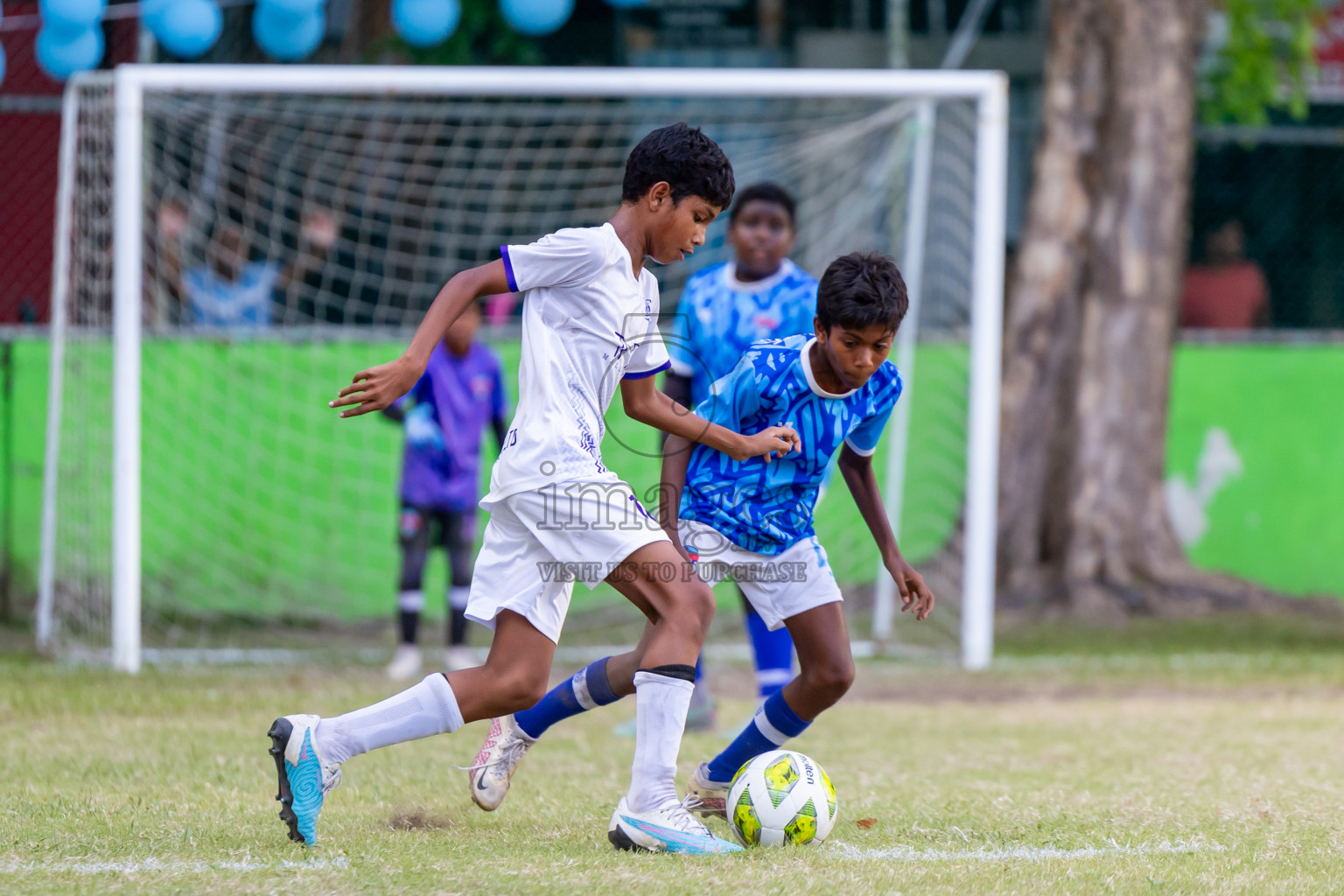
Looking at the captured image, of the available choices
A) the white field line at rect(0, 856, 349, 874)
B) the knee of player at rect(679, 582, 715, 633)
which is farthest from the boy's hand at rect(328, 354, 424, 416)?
the white field line at rect(0, 856, 349, 874)

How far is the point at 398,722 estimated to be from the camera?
3336 millimetres

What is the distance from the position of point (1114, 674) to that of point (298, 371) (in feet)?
15.9

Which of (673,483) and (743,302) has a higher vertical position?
(743,302)

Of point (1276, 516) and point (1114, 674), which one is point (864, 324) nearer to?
point (1114, 674)

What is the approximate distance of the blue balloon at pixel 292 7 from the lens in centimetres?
762

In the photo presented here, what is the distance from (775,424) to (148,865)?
6.00 feet

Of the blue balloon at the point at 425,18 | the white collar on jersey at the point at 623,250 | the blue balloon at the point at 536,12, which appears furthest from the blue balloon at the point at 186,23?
the white collar on jersey at the point at 623,250

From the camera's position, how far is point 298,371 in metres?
8.52

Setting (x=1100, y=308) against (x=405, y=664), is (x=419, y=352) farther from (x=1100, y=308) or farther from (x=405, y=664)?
(x=1100, y=308)

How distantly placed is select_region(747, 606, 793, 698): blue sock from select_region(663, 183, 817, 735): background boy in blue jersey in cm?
22

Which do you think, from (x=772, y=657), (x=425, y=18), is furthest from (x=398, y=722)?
(x=425, y=18)

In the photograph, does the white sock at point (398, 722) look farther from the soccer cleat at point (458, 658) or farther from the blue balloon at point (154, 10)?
the blue balloon at point (154, 10)

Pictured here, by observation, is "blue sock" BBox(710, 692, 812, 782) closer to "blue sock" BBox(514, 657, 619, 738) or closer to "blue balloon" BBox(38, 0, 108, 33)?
"blue sock" BBox(514, 657, 619, 738)

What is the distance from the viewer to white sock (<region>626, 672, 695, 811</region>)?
3.33 meters
